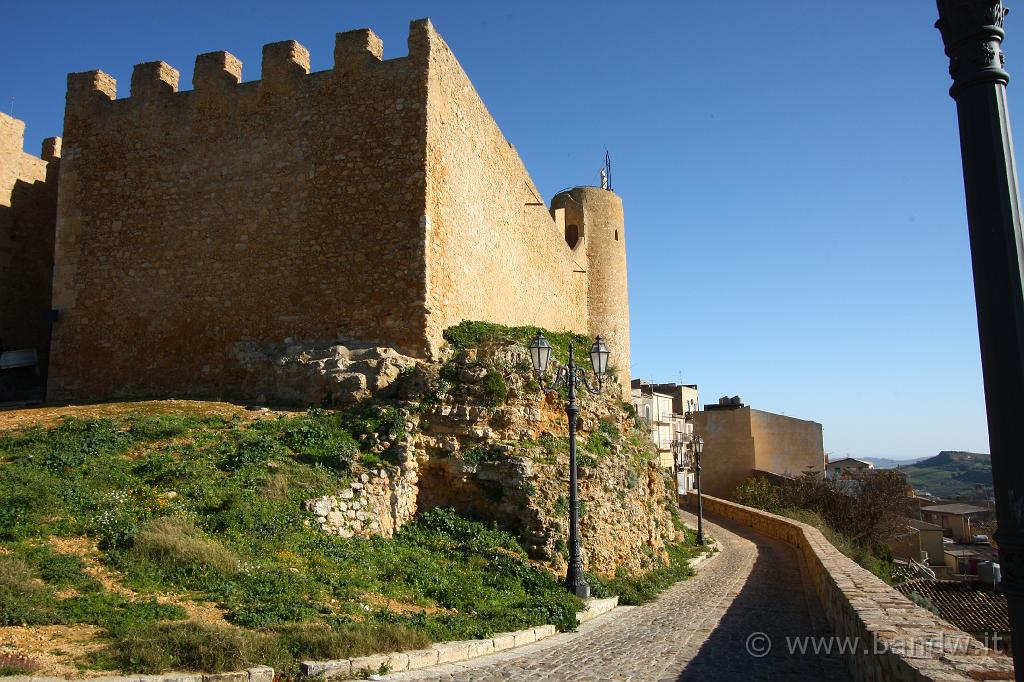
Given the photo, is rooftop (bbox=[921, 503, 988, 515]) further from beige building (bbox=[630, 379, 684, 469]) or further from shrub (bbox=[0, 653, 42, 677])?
shrub (bbox=[0, 653, 42, 677])

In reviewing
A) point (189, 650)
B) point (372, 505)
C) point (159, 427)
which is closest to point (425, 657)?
point (189, 650)

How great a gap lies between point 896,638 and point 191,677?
17.1 feet

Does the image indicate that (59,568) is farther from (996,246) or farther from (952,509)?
(952,509)

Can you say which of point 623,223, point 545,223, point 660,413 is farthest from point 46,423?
point 660,413

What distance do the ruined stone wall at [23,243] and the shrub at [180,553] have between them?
40.9 ft

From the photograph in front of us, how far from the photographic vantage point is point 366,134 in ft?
47.3

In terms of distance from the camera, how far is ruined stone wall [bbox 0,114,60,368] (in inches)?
706

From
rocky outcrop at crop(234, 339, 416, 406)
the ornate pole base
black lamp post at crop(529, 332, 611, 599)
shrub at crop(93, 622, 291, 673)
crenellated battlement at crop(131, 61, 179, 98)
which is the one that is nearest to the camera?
shrub at crop(93, 622, 291, 673)

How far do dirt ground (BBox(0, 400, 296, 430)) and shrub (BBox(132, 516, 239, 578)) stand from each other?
14.2 feet

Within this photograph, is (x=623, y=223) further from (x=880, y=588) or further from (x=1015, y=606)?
(x=1015, y=606)

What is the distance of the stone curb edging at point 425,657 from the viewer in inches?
247

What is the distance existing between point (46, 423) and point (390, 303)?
19.4 feet

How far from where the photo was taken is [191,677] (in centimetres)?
561

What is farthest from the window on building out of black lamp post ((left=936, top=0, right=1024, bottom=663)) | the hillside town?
black lamp post ((left=936, top=0, right=1024, bottom=663))
